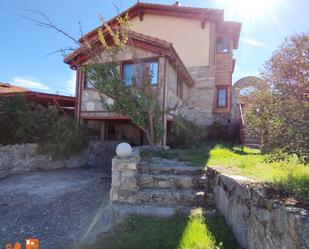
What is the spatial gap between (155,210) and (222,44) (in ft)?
42.3

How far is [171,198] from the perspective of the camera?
14.9 ft

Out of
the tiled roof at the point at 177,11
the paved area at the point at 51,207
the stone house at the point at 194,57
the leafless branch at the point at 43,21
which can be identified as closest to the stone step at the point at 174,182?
the paved area at the point at 51,207

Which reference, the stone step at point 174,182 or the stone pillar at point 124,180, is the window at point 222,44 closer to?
the stone step at point 174,182

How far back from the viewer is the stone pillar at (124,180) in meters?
4.64

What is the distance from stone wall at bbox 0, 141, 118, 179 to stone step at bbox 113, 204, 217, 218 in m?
4.12

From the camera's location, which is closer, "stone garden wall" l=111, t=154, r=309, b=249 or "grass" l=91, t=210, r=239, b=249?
"stone garden wall" l=111, t=154, r=309, b=249

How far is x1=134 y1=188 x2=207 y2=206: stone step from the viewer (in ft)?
14.8

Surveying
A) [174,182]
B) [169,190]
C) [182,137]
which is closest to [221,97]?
[182,137]

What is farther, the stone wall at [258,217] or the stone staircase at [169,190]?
the stone staircase at [169,190]

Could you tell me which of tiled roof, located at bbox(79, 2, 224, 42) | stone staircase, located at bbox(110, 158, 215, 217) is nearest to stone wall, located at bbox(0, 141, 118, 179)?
stone staircase, located at bbox(110, 158, 215, 217)

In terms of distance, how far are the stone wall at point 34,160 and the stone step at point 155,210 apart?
162 inches

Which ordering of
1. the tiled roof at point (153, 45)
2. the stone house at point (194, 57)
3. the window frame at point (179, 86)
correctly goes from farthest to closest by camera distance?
the stone house at point (194, 57) < the window frame at point (179, 86) < the tiled roof at point (153, 45)

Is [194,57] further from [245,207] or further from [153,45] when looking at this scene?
[245,207]

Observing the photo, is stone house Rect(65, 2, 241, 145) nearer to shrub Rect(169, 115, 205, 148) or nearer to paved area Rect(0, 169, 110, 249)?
shrub Rect(169, 115, 205, 148)
